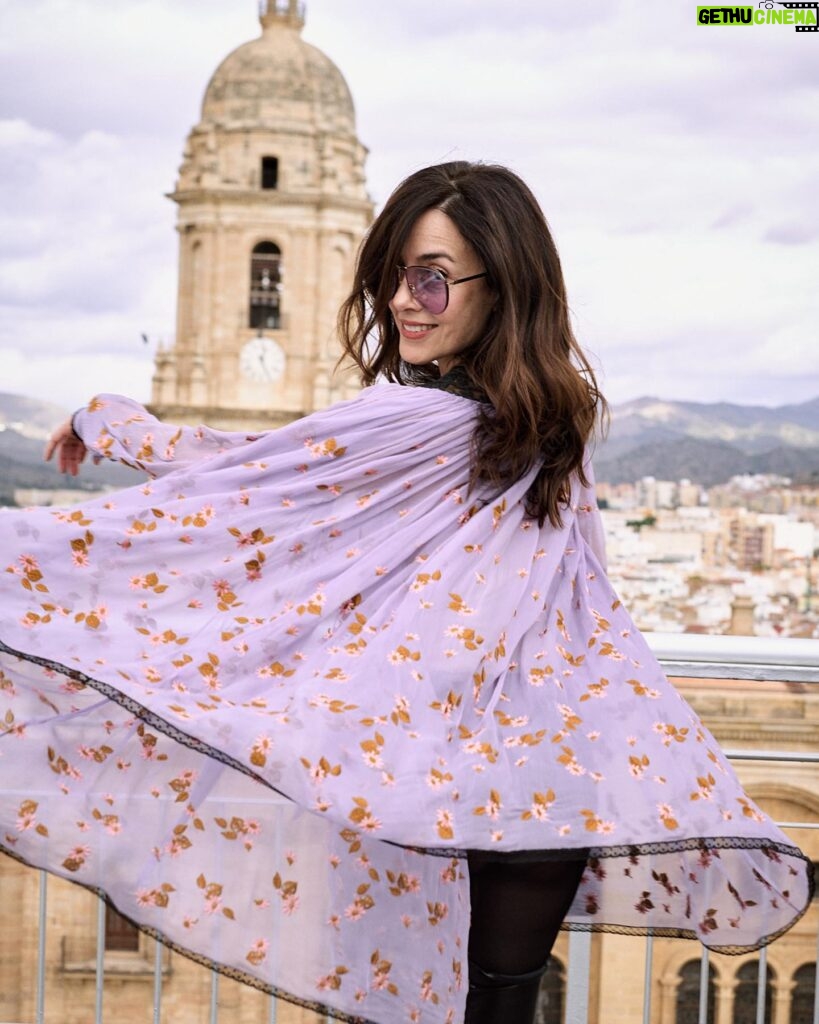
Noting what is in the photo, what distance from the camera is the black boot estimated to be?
6.34 feet

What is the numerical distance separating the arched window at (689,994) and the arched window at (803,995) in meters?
1.10

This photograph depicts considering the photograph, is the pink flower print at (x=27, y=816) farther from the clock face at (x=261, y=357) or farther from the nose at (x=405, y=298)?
the clock face at (x=261, y=357)

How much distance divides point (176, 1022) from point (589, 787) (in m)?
20.3

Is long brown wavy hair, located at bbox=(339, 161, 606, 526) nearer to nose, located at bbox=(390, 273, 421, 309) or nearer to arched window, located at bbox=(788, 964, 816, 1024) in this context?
nose, located at bbox=(390, 273, 421, 309)

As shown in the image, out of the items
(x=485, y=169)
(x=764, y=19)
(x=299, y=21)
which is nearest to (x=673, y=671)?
(x=485, y=169)

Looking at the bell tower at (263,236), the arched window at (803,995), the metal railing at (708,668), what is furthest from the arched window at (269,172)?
the metal railing at (708,668)

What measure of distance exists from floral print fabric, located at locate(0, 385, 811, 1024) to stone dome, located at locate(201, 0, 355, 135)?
122ft

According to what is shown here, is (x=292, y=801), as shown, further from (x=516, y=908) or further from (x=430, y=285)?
(x=430, y=285)

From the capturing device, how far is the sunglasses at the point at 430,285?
198 cm

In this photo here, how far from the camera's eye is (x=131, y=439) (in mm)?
2119

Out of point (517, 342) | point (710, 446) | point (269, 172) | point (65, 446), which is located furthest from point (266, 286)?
point (517, 342)

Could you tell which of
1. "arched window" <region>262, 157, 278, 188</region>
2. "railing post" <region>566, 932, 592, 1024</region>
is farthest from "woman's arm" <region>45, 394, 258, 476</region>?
"arched window" <region>262, 157, 278, 188</region>

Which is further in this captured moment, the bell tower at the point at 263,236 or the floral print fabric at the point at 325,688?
the bell tower at the point at 263,236

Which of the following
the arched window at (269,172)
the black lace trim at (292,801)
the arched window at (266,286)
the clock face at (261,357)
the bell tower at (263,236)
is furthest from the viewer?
the clock face at (261,357)
